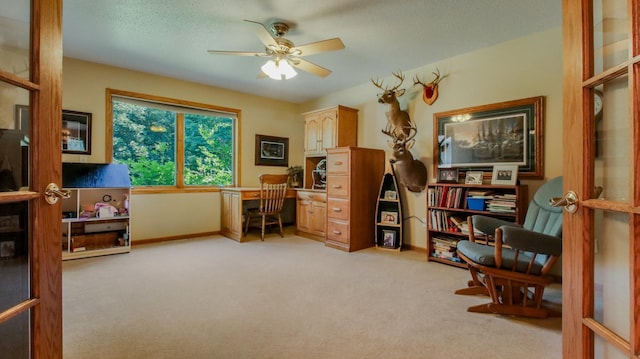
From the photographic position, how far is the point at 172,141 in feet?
14.8

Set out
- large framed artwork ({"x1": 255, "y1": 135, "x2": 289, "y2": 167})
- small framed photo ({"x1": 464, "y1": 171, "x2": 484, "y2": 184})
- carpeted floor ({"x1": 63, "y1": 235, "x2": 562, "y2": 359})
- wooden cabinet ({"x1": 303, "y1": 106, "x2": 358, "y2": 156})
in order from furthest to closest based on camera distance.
Answer: 1. large framed artwork ({"x1": 255, "y1": 135, "x2": 289, "y2": 167})
2. wooden cabinet ({"x1": 303, "y1": 106, "x2": 358, "y2": 156})
3. small framed photo ({"x1": 464, "y1": 171, "x2": 484, "y2": 184})
4. carpeted floor ({"x1": 63, "y1": 235, "x2": 562, "y2": 359})

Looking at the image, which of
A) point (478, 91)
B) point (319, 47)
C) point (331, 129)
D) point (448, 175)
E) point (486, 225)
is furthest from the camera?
point (331, 129)

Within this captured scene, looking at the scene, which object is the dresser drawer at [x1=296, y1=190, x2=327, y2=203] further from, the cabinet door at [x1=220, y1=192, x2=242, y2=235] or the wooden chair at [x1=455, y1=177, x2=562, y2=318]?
the wooden chair at [x1=455, y1=177, x2=562, y2=318]

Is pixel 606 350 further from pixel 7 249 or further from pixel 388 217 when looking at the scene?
pixel 388 217

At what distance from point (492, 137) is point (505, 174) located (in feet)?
1.55

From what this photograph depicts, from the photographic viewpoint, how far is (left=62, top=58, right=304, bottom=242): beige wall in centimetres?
371

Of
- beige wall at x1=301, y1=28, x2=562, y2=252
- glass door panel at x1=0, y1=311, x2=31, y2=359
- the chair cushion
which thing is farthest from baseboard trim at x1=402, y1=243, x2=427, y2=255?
glass door panel at x1=0, y1=311, x2=31, y2=359

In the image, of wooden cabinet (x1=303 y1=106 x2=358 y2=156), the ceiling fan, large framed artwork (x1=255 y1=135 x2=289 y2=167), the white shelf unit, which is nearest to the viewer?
the ceiling fan

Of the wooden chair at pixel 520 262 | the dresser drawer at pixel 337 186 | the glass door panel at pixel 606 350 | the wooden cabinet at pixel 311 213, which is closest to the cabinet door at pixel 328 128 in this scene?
the dresser drawer at pixel 337 186

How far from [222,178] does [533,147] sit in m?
4.36

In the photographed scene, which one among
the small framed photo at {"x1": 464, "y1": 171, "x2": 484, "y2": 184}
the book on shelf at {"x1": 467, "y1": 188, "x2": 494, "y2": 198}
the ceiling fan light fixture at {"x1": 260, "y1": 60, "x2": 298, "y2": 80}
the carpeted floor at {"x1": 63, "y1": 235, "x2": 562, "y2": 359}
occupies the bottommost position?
the carpeted floor at {"x1": 63, "y1": 235, "x2": 562, "y2": 359}

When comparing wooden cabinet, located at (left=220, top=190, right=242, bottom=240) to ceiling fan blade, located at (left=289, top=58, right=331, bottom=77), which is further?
wooden cabinet, located at (left=220, top=190, right=242, bottom=240)

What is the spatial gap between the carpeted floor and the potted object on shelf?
221 cm

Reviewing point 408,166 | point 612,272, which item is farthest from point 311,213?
point 612,272
